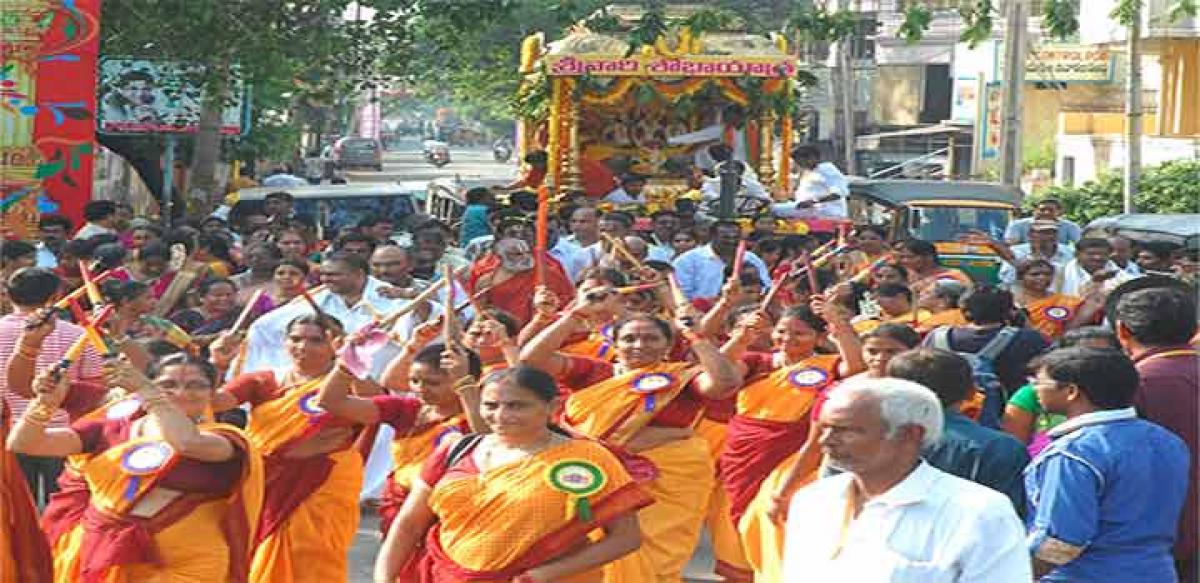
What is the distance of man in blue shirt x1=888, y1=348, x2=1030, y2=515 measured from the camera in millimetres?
6086

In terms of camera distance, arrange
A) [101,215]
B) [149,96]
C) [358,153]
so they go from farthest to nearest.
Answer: [358,153], [149,96], [101,215]

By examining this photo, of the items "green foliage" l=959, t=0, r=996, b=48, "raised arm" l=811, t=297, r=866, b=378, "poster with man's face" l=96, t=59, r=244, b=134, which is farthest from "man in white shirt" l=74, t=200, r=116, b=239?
"raised arm" l=811, t=297, r=866, b=378

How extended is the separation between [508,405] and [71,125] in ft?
37.4

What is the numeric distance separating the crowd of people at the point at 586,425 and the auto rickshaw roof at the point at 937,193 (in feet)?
31.8

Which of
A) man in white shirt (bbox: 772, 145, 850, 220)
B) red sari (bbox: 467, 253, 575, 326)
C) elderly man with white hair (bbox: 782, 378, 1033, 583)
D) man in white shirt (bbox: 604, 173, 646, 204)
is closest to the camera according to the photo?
elderly man with white hair (bbox: 782, 378, 1033, 583)

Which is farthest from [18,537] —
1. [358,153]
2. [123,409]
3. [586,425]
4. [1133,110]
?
[358,153]

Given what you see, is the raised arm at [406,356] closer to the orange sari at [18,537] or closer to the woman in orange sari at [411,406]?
the woman in orange sari at [411,406]

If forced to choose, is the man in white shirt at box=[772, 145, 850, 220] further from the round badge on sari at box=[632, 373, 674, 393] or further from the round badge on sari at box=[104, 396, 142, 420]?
the round badge on sari at box=[104, 396, 142, 420]

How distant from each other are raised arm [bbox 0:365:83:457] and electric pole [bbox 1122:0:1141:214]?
1930 cm

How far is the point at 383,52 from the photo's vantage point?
70.6ft

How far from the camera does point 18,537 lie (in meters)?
7.46

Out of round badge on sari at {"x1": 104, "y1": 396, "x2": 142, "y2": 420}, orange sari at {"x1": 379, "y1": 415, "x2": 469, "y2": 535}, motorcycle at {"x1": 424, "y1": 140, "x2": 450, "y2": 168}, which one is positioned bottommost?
motorcycle at {"x1": 424, "y1": 140, "x2": 450, "y2": 168}

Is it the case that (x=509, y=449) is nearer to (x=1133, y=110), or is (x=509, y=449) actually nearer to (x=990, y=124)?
(x=1133, y=110)

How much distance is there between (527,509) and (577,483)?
149mm
